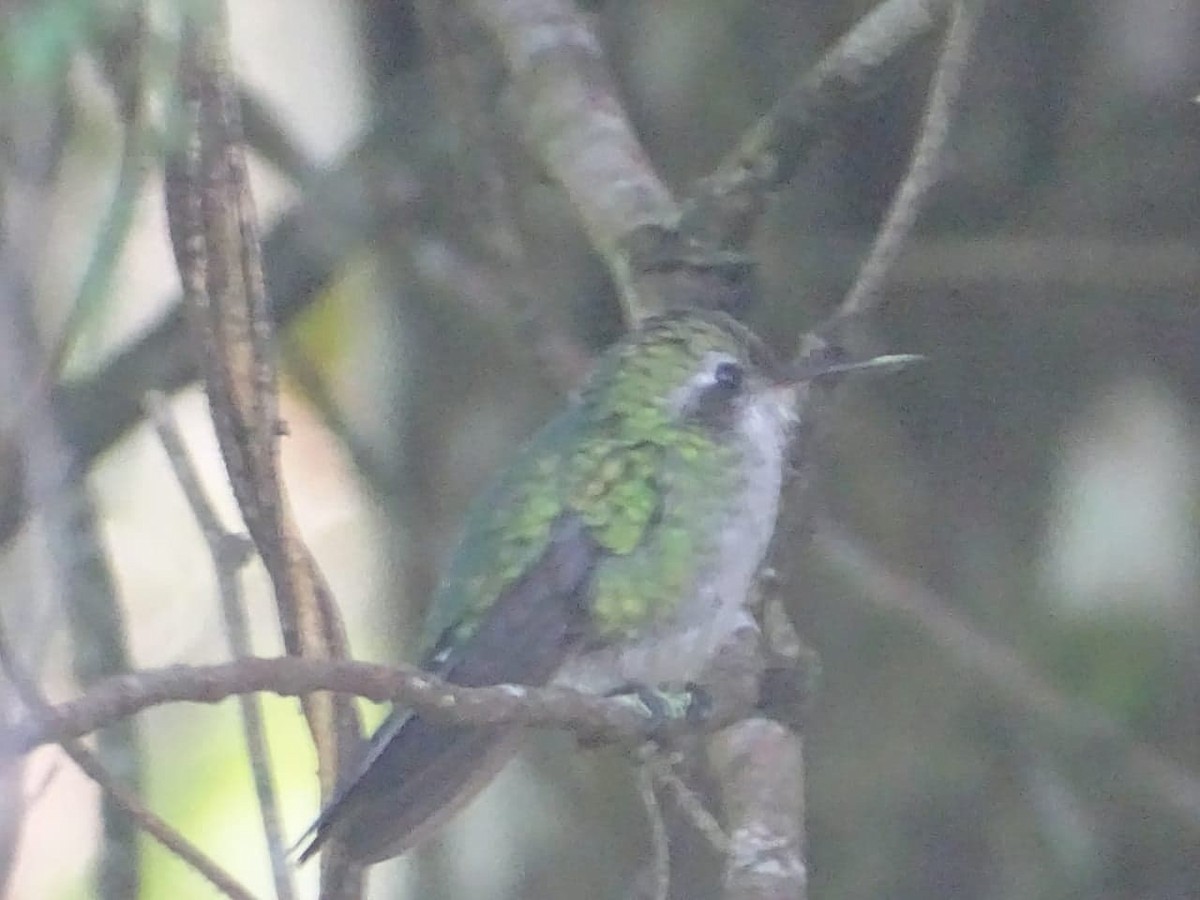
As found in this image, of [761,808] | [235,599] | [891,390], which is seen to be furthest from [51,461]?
[891,390]

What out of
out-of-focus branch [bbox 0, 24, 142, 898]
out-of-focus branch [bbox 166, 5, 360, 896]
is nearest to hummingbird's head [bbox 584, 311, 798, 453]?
out-of-focus branch [bbox 166, 5, 360, 896]

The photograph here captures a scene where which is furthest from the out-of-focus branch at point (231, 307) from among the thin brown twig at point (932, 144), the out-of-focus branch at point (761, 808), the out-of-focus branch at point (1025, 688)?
the out-of-focus branch at point (1025, 688)

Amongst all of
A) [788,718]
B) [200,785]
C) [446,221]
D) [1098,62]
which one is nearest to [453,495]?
[446,221]

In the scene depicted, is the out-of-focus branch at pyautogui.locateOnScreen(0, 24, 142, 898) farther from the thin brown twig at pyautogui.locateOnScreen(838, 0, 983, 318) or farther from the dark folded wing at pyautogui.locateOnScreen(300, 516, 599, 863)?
the thin brown twig at pyautogui.locateOnScreen(838, 0, 983, 318)

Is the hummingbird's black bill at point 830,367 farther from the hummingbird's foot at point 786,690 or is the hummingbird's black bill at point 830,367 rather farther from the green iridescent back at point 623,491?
the hummingbird's foot at point 786,690

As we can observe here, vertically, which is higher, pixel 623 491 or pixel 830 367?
pixel 830 367

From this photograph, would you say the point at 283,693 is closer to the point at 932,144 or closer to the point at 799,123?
the point at 932,144

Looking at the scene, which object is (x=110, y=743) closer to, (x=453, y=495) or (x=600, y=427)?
(x=453, y=495)
